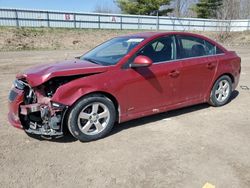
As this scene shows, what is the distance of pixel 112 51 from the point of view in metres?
4.99

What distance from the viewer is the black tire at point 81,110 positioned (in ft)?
12.9

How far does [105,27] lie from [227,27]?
17.5 metres

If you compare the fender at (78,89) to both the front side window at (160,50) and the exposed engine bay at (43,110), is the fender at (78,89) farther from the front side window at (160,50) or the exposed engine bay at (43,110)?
the front side window at (160,50)

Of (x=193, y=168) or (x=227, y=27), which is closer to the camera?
(x=193, y=168)

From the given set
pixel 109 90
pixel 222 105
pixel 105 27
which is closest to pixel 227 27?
pixel 105 27

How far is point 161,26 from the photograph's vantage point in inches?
1334

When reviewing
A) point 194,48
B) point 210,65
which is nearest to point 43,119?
point 194,48

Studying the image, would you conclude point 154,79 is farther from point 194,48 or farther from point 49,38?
point 49,38

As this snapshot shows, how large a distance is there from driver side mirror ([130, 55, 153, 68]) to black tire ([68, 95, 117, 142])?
0.70 meters

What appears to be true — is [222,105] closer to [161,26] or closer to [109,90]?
[109,90]

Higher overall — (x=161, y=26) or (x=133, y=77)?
(x=161, y=26)

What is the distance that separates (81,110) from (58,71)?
643 mm

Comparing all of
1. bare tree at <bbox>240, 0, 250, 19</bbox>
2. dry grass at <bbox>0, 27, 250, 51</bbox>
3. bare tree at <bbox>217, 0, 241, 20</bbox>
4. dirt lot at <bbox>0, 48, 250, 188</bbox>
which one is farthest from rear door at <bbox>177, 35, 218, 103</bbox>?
bare tree at <bbox>240, 0, 250, 19</bbox>

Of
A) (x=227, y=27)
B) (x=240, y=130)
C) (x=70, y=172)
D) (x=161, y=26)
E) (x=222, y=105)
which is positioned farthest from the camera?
(x=227, y=27)
